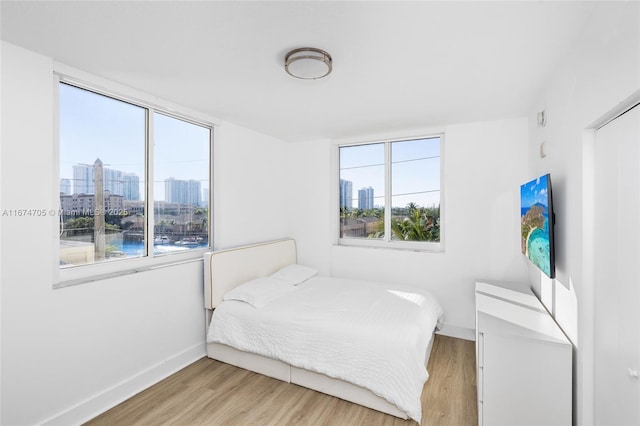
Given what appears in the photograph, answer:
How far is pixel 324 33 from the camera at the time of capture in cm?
172

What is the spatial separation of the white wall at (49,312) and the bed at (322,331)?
50 centimetres

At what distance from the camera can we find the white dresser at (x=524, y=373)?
69.0 inches

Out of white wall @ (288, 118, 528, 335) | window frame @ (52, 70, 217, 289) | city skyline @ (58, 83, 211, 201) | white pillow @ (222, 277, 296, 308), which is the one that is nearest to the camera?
window frame @ (52, 70, 217, 289)

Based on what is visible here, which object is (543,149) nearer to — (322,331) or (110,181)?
(322,331)

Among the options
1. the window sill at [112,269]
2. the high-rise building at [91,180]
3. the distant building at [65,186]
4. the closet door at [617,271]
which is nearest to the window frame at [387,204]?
the window sill at [112,269]

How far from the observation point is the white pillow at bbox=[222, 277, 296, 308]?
2957 millimetres

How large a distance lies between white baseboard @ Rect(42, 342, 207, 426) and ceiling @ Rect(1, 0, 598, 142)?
245cm

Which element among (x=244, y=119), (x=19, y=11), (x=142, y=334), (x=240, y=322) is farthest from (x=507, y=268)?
(x=19, y=11)

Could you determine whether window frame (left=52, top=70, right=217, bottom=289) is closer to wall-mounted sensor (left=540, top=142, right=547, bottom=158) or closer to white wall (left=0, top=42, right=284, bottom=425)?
white wall (left=0, top=42, right=284, bottom=425)

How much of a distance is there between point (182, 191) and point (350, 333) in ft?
7.21

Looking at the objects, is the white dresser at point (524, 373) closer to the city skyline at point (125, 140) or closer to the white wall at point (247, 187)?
the white wall at point (247, 187)

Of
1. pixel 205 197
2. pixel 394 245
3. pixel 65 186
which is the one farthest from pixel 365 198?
pixel 65 186

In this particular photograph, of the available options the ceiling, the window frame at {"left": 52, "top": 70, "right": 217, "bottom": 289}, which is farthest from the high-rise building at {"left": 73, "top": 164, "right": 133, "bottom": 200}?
the ceiling

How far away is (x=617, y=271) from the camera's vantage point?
4.58 feet
